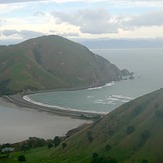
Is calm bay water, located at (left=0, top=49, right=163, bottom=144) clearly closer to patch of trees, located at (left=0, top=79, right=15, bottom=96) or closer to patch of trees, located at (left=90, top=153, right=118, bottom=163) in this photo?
patch of trees, located at (left=0, top=79, right=15, bottom=96)

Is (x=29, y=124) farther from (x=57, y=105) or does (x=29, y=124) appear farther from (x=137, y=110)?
(x=137, y=110)

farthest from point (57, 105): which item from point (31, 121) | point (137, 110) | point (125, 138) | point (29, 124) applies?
point (125, 138)

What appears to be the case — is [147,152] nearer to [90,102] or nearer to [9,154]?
[9,154]

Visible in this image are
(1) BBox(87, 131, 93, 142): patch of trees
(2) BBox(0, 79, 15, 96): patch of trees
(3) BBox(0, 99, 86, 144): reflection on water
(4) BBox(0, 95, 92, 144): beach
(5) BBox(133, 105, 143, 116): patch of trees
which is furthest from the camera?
(2) BBox(0, 79, 15, 96): patch of trees

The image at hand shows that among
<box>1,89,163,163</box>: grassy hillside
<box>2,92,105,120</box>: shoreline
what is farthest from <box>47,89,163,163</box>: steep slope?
<box>2,92,105,120</box>: shoreline

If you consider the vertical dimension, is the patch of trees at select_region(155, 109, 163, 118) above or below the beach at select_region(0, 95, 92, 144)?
above

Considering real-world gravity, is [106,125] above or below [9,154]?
above

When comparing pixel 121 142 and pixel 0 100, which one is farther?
pixel 0 100

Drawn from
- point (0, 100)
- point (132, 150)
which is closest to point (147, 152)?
point (132, 150)
